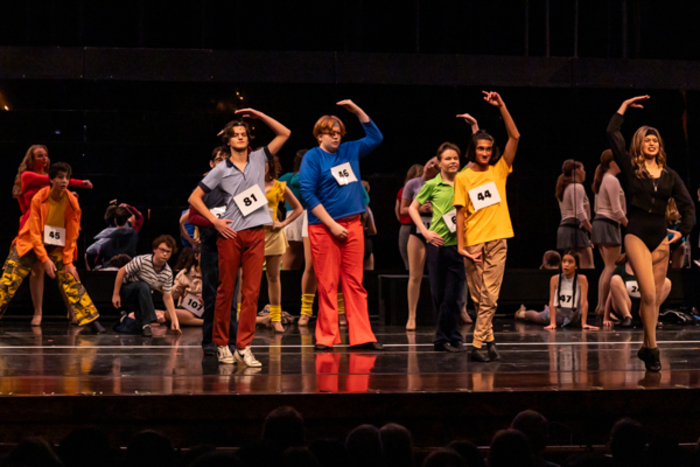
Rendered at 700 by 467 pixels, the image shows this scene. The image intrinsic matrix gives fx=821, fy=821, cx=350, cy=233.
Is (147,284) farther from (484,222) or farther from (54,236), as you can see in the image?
(484,222)

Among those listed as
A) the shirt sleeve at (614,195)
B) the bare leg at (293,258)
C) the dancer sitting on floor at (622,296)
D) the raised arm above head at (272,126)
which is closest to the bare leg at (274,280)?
the bare leg at (293,258)

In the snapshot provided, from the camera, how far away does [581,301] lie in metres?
6.89

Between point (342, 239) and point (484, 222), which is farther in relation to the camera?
point (342, 239)

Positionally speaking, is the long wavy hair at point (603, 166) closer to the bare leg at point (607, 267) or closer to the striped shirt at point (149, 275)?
the bare leg at point (607, 267)

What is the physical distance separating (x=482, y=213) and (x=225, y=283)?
149 centimetres

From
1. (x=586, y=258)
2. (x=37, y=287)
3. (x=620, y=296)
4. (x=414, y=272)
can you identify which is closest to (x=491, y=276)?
(x=414, y=272)

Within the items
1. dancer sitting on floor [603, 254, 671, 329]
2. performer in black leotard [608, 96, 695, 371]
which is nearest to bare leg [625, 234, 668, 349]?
performer in black leotard [608, 96, 695, 371]

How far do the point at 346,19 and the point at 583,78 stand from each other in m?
2.62

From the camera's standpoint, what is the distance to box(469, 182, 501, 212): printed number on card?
4617 mm

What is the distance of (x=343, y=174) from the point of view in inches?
202

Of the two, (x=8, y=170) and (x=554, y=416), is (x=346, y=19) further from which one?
(x=554, y=416)

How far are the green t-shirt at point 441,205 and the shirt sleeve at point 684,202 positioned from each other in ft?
4.59

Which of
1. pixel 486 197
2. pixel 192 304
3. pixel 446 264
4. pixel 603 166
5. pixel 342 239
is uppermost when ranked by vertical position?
pixel 603 166

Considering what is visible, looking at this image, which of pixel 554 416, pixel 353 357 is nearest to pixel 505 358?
pixel 353 357
